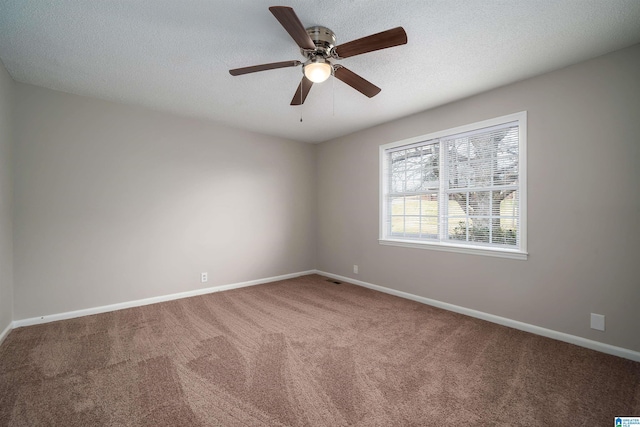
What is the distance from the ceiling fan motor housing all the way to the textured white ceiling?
4cm

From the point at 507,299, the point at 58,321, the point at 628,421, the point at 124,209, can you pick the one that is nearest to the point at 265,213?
the point at 124,209

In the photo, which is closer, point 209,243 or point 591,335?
point 591,335

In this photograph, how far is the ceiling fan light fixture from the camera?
1.92m

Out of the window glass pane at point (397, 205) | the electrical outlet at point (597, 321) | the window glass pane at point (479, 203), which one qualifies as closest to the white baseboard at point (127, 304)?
the window glass pane at point (397, 205)

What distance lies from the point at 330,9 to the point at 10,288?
12.8ft

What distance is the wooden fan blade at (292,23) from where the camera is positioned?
1.41 meters

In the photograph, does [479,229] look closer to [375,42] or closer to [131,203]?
[375,42]

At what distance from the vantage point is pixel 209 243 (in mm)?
4074

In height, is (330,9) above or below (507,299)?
above

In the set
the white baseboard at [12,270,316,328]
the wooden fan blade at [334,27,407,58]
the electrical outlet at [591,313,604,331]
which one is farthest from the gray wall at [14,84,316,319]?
the electrical outlet at [591,313,604,331]

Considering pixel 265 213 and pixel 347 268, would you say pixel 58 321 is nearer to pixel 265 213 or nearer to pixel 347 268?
pixel 265 213

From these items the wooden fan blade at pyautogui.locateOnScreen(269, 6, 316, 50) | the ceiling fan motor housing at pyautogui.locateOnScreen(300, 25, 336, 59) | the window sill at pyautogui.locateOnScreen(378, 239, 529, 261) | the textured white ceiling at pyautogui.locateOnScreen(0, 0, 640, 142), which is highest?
the textured white ceiling at pyautogui.locateOnScreen(0, 0, 640, 142)

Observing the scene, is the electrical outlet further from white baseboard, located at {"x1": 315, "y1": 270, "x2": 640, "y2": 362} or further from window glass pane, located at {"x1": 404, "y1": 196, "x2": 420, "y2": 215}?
window glass pane, located at {"x1": 404, "y1": 196, "x2": 420, "y2": 215}

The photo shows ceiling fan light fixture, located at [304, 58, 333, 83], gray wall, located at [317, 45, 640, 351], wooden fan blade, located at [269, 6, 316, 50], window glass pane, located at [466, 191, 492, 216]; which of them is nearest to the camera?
wooden fan blade, located at [269, 6, 316, 50]
